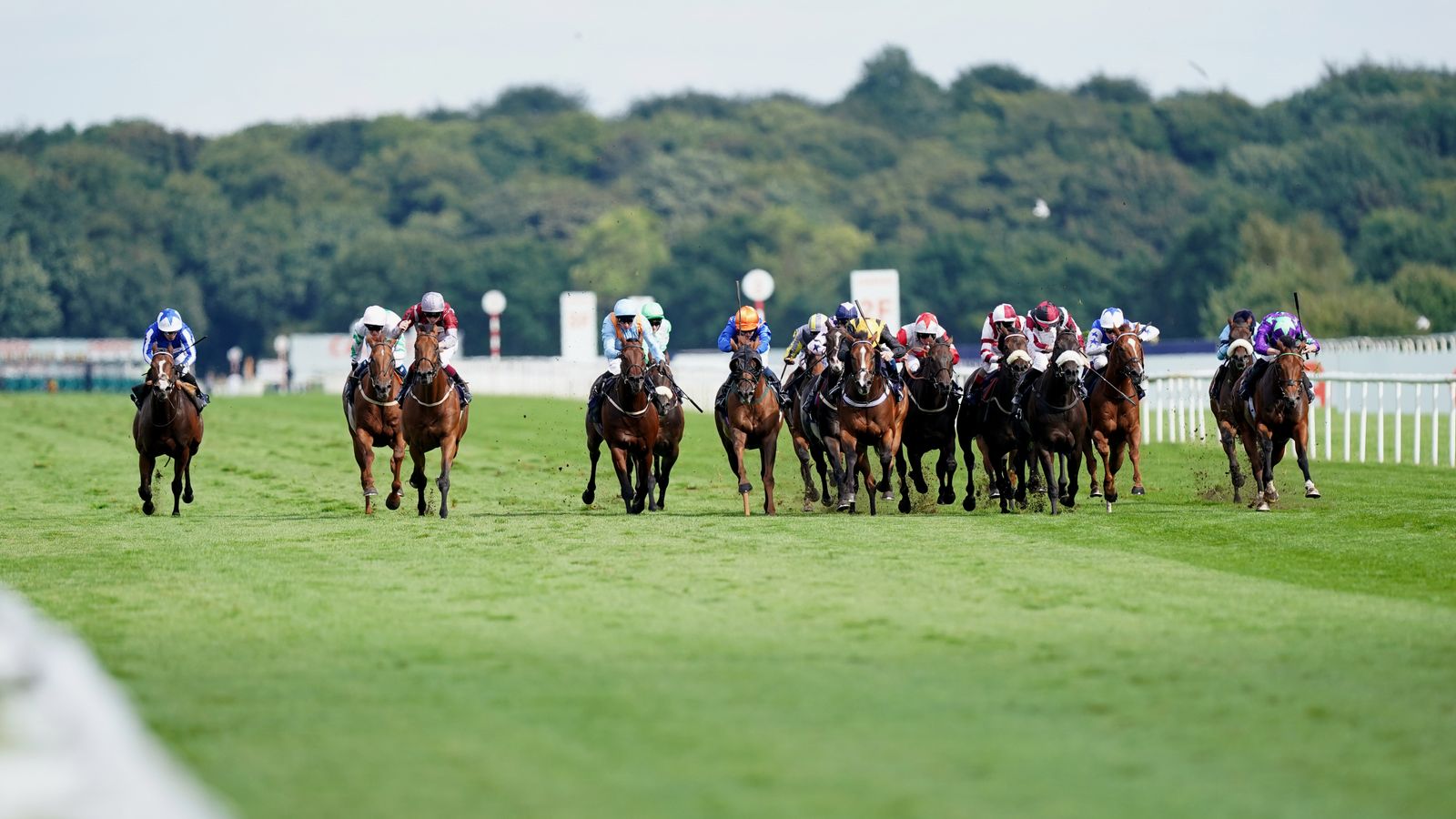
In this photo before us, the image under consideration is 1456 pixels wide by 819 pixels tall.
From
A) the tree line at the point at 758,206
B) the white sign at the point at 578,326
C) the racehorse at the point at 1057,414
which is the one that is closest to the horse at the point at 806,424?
the racehorse at the point at 1057,414

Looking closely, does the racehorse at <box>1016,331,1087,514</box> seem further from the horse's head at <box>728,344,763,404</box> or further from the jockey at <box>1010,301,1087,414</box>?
the horse's head at <box>728,344,763,404</box>

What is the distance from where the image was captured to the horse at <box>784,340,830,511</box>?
18234 mm

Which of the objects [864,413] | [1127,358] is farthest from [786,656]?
[1127,358]

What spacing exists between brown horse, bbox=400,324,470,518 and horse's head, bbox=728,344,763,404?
2.26 metres

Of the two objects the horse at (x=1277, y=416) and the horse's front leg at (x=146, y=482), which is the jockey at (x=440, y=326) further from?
the horse at (x=1277, y=416)

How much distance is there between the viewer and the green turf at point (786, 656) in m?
6.03

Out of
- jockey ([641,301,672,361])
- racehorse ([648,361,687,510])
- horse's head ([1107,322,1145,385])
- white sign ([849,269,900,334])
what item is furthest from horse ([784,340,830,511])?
white sign ([849,269,900,334])

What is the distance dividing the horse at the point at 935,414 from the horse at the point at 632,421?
7.09 ft

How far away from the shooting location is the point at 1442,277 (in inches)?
2376

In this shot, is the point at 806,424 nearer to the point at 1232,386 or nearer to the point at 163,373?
the point at 1232,386

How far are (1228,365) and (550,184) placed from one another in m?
95.0

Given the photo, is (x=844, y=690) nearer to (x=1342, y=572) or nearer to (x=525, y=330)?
(x=1342, y=572)

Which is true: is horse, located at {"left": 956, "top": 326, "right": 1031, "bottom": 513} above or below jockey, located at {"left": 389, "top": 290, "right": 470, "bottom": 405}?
below

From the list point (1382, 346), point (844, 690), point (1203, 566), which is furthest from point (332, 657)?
point (1382, 346)
